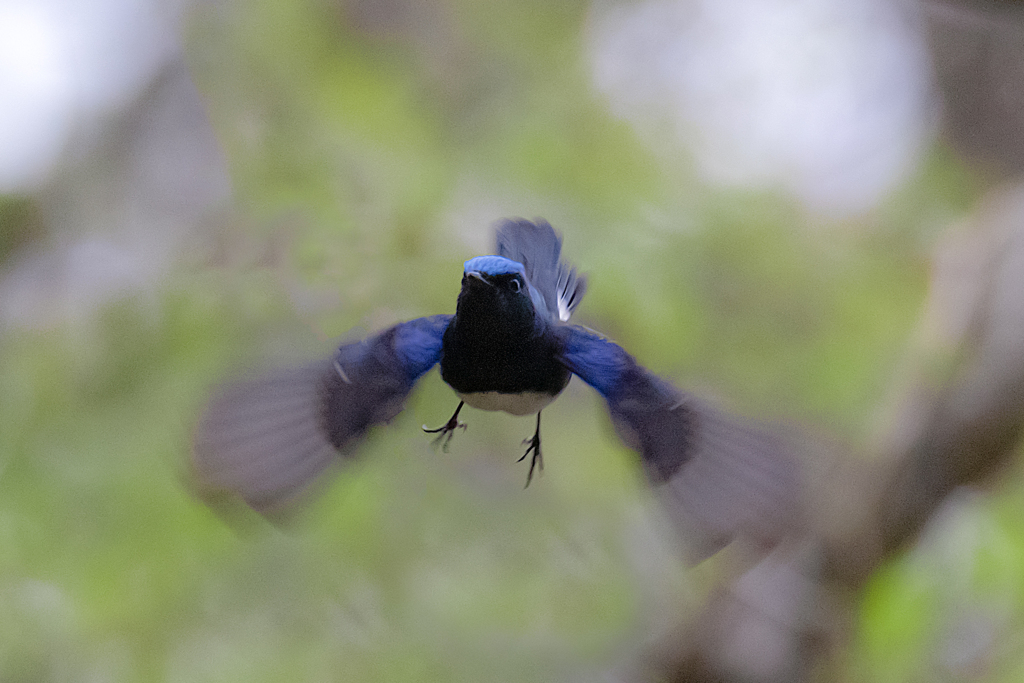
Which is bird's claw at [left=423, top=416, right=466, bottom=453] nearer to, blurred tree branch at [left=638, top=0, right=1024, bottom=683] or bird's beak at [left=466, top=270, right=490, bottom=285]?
bird's beak at [left=466, top=270, right=490, bottom=285]

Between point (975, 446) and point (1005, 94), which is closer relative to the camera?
point (975, 446)

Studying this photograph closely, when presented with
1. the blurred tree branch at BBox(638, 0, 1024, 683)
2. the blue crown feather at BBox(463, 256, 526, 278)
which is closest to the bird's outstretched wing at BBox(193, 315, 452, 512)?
the blue crown feather at BBox(463, 256, 526, 278)

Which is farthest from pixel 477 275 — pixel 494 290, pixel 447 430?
pixel 447 430

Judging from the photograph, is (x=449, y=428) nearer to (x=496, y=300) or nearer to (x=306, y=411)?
(x=306, y=411)

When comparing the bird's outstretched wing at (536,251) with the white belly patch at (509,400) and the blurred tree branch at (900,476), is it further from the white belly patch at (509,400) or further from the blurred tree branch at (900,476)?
the blurred tree branch at (900,476)

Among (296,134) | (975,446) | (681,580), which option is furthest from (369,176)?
(975,446)

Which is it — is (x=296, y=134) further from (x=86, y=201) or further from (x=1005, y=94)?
(x=1005, y=94)
